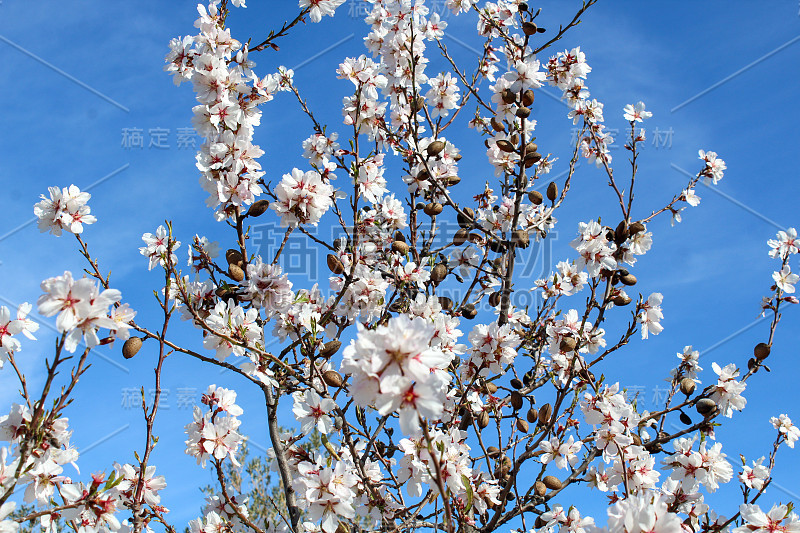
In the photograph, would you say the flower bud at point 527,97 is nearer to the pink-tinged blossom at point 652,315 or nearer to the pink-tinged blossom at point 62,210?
the pink-tinged blossom at point 652,315

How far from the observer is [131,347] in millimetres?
2170

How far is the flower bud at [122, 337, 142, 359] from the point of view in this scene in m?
2.17

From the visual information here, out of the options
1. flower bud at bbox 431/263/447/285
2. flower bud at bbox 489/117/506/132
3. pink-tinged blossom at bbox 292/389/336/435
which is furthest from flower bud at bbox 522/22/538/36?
pink-tinged blossom at bbox 292/389/336/435

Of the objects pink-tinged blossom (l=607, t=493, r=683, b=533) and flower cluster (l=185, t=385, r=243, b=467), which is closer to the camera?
pink-tinged blossom (l=607, t=493, r=683, b=533)

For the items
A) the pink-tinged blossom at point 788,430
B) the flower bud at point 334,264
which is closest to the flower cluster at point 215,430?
the flower bud at point 334,264

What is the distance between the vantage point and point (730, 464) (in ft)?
8.61

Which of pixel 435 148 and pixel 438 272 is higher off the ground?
pixel 435 148

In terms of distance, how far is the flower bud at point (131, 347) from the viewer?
2.17 meters

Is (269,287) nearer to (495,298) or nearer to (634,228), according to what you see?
(495,298)

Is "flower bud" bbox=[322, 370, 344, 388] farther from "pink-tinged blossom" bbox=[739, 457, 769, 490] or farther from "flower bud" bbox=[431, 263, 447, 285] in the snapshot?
"pink-tinged blossom" bbox=[739, 457, 769, 490]

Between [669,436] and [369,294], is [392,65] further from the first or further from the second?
[669,436]

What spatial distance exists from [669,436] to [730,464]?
12.2 inches

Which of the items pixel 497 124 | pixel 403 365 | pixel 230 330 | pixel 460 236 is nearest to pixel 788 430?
pixel 460 236

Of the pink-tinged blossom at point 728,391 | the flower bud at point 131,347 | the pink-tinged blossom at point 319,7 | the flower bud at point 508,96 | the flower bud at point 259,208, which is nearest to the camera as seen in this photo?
the flower bud at point 131,347
